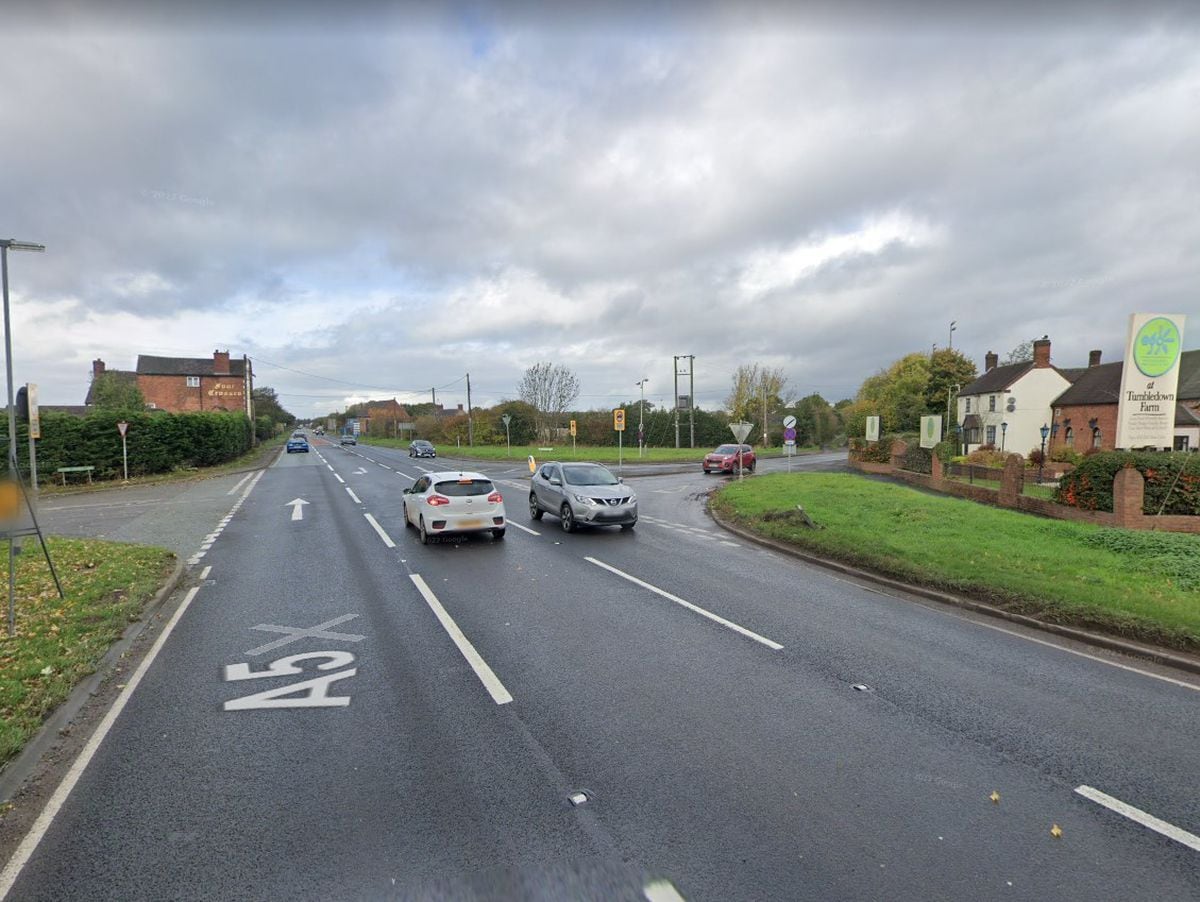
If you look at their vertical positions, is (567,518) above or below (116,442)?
below

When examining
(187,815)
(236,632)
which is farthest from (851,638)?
(236,632)

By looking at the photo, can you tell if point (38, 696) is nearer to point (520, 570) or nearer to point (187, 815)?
point (187, 815)

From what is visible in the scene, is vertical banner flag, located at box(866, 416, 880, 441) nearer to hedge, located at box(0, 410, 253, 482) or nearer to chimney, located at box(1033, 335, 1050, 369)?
chimney, located at box(1033, 335, 1050, 369)

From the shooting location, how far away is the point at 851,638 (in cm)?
663

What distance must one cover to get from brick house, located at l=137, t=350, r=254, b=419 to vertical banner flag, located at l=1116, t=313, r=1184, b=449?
236 feet

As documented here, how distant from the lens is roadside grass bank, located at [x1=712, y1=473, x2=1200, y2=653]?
7062 mm

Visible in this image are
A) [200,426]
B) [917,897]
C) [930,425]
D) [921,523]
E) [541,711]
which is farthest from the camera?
[200,426]

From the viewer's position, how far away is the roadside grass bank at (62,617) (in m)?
4.81

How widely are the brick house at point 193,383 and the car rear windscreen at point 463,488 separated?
64.0 meters

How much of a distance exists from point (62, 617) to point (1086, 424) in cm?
5168

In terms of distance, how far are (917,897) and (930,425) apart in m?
29.8

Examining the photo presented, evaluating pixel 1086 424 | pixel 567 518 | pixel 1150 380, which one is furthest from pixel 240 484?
pixel 1086 424

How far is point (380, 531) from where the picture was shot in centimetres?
1333

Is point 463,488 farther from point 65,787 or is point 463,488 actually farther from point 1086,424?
point 1086,424
